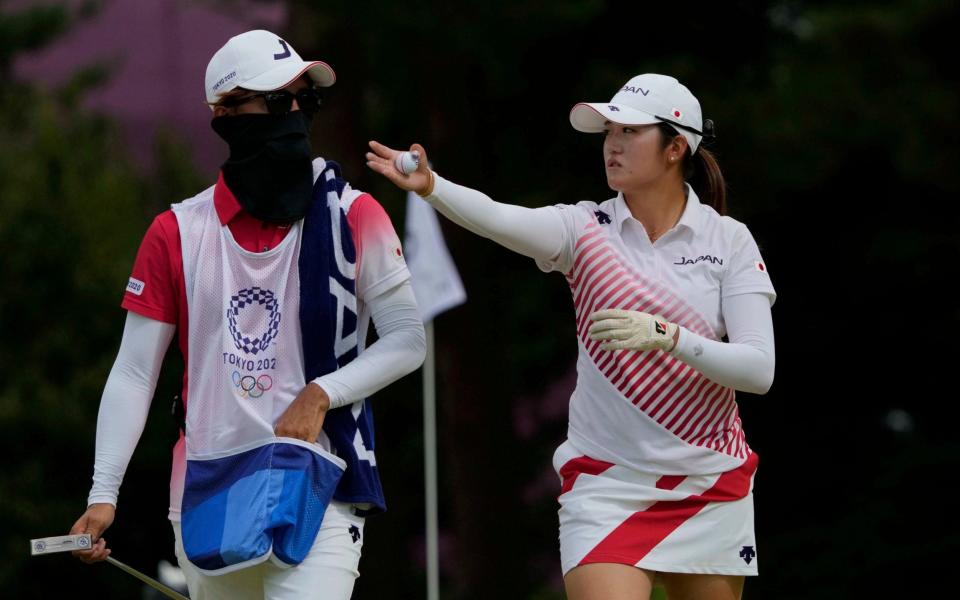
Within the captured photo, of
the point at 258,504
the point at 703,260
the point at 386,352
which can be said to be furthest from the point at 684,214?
the point at 258,504

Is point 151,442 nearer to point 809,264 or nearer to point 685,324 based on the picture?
point 809,264

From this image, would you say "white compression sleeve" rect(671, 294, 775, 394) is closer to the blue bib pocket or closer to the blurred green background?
the blue bib pocket

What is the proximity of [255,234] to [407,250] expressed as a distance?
6988 millimetres

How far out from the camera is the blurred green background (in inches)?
705

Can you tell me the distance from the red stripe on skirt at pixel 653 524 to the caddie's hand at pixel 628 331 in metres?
0.59

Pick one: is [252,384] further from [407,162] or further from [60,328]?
[60,328]

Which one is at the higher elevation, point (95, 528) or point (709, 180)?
point (709, 180)

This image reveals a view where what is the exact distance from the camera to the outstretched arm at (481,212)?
5645 mm

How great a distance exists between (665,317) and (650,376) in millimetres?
193

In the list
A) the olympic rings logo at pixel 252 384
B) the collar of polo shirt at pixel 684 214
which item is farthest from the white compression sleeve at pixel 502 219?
the olympic rings logo at pixel 252 384

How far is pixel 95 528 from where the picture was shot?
17.8 feet

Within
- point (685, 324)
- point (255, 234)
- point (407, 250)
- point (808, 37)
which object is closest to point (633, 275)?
point (685, 324)

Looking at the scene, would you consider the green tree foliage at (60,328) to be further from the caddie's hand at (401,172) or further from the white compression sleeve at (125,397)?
the caddie's hand at (401,172)

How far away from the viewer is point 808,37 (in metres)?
18.6
